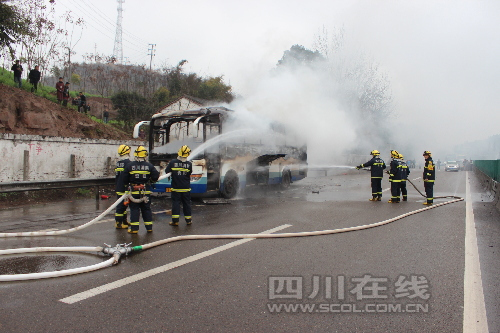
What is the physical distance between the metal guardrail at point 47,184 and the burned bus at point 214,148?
5.54ft

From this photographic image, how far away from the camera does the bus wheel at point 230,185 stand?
39.3 feet

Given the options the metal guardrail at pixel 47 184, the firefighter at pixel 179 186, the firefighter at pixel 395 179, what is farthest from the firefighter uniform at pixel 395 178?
the metal guardrail at pixel 47 184

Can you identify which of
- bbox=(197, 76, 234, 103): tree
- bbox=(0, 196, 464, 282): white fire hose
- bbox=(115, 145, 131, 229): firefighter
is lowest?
bbox=(0, 196, 464, 282): white fire hose

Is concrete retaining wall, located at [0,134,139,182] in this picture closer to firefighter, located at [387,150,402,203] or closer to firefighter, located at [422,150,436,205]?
firefighter, located at [387,150,402,203]

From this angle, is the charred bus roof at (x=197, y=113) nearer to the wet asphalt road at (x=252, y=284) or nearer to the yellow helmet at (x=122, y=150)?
the yellow helmet at (x=122, y=150)

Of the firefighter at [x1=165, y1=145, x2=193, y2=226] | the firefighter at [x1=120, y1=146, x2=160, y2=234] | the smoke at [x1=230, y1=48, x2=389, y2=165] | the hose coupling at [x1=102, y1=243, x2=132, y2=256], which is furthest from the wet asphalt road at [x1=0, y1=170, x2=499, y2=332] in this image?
the smoke at [x1=230, y1=48, x2=389, y2=165]

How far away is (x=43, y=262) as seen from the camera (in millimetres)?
5199

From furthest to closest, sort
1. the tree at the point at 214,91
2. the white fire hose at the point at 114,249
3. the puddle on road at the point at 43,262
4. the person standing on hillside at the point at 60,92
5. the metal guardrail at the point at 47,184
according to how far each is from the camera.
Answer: the tree at the point at 214,91, the person standing on hillside at the point at 60,92, the metal guardrail at the point at 47,184, the puddle on road at the point at 43,262, the white fire hose at the point at 114,249

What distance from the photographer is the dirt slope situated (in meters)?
14.2

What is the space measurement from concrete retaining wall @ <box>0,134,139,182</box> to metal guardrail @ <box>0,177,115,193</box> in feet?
8.51

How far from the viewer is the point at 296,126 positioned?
54.2 ft

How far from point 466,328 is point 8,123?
611 inches

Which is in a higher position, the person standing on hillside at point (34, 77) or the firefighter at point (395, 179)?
the person standing on hillside at point (34, 77)

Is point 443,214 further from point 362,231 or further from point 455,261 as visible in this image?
point 455,261
